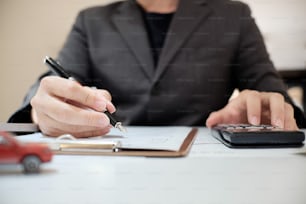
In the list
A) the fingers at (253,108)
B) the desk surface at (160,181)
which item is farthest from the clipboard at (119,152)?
the fingers at (253,108)

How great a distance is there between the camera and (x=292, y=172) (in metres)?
0.15

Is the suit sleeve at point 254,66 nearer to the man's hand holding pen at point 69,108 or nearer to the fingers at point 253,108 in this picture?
the fingers at point 253,108

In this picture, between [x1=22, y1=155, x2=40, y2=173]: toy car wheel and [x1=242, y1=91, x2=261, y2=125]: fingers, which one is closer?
[x1=22, y1=155, x2=40, y2=173]: toy car wheel

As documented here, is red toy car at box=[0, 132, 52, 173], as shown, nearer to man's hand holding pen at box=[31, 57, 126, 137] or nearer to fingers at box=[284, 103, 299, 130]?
man's hand holding pen at box=[31, 57, 126, 137]

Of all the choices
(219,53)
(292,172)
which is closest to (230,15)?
(219,53)

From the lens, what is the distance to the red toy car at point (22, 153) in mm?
119

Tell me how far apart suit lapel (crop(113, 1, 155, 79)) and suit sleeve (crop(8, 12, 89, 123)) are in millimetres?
31

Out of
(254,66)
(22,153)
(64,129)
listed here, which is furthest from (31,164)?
(254,66)

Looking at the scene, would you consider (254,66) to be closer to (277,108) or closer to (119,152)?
(277,108)

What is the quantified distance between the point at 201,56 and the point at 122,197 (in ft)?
0.73

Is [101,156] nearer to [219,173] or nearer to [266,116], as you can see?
[219,173]

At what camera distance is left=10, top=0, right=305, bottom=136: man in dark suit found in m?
0.24

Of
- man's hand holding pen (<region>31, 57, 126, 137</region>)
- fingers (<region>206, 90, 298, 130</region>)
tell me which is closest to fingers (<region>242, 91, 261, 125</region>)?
fingers (<region>206, 90, 298, 130</region>)

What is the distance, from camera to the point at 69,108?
0.23 meters
